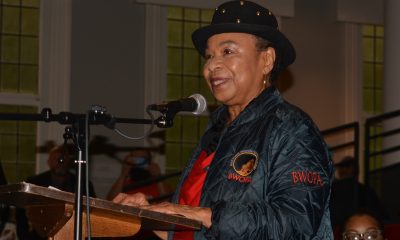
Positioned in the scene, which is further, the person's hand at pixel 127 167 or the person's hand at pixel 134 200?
the person's hand at pixel 127 167

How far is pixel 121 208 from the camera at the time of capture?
3.77 meters

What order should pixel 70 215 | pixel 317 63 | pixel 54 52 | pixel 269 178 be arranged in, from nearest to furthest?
1. pixel 70 215
2. pixel 269 178
3. pixel 54 52
4. pixel 317 63

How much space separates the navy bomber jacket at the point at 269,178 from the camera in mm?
4062

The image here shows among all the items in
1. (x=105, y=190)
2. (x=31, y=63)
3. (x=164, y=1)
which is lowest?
(x=105, y=190)

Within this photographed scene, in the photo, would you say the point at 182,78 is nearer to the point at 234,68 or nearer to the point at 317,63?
the point at 317,63

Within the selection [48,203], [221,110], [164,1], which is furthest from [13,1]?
[48,203]

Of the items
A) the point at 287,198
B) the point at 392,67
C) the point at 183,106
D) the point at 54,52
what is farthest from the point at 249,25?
the point at 54,52

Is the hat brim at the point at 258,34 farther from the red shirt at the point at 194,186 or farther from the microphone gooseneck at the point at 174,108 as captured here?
the red shirt at the point at 194,186

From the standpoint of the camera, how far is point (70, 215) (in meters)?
3.98

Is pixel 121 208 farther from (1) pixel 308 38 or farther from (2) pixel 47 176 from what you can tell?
(1) pixel 308 38

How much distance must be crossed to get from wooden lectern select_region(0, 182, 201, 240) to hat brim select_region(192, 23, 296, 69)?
39.2 inches

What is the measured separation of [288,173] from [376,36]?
1131 centimetres

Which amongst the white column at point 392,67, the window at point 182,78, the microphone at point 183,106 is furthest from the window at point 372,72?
the microphone at point 183,106

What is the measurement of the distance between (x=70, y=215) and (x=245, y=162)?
760 mm
